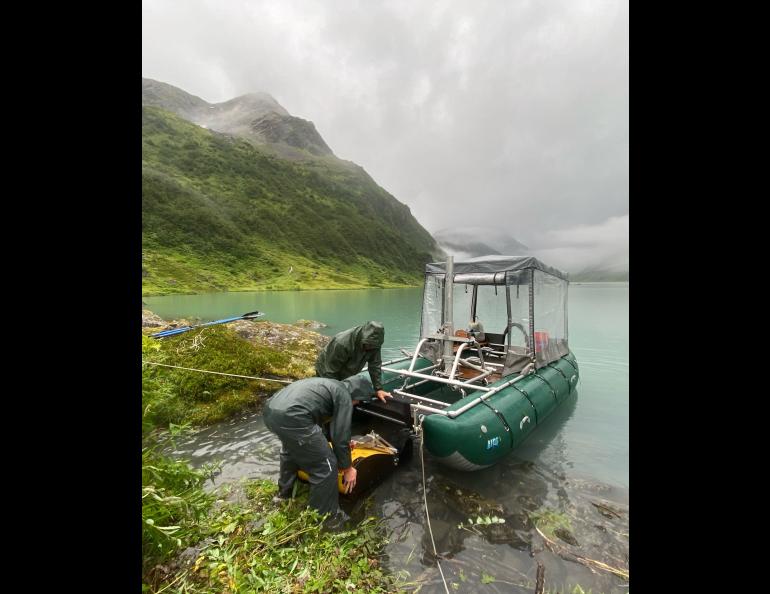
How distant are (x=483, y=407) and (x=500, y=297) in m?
4.33

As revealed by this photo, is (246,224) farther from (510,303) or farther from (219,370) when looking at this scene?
(510,303)

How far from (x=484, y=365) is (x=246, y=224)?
342 ft

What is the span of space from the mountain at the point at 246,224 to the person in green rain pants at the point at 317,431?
47429 mm

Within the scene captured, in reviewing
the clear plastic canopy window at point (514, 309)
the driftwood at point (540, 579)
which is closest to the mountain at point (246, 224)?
the clear plastic canopy window at point (514, 309)

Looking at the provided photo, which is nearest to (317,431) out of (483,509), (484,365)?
(483,509)

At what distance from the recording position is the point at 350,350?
4.77m

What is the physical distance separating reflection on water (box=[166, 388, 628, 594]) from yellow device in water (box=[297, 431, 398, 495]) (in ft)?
0.70
